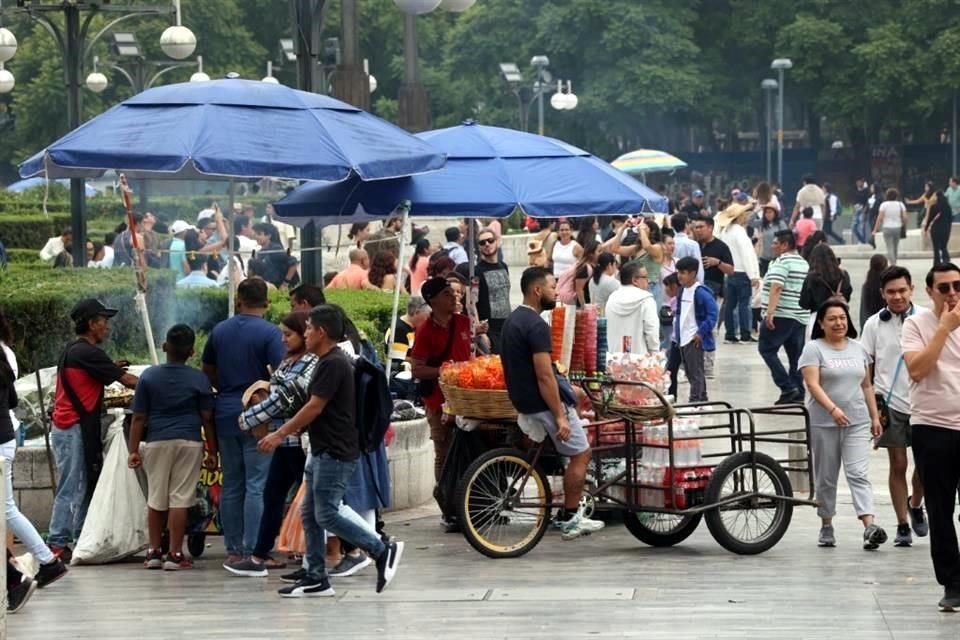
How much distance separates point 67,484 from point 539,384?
2686 millimetres

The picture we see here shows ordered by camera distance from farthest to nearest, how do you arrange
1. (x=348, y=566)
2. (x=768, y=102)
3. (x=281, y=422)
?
(x=768, y=102)
(x=348, y=566)
(x=281, y=422)

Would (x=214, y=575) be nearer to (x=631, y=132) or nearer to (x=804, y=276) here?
(x=804, y=276)

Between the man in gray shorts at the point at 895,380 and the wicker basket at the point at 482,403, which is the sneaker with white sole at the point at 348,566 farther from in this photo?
the man in gray shorts at the point at 895,380

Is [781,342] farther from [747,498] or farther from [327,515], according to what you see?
[327,515]

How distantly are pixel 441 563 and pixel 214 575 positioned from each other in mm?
1218

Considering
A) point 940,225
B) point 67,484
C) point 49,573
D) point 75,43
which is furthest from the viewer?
point 940,225

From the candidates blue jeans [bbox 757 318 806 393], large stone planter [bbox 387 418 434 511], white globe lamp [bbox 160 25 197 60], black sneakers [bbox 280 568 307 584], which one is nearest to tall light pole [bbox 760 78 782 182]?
white globe lamp [bbox 160 25 197 60]

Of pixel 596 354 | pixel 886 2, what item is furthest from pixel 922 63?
pixel 596 354

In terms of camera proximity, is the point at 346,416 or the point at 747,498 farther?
the point at 747,498

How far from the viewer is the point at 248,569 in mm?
10508

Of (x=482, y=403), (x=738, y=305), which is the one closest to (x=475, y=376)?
(x=482, y=403)

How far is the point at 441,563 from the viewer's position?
10742mm

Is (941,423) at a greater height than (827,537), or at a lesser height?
greater

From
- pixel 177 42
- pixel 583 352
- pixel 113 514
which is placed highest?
pixel 177 42
